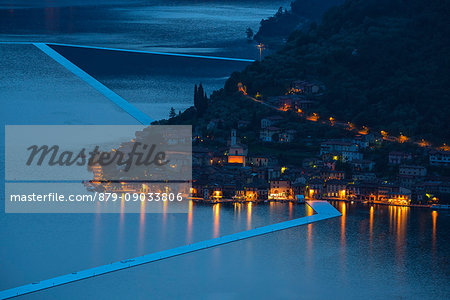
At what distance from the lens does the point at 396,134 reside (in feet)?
61.2

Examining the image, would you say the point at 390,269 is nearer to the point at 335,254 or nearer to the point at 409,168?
the point at 335,254

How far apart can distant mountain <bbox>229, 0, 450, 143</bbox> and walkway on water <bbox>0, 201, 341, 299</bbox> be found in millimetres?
3477

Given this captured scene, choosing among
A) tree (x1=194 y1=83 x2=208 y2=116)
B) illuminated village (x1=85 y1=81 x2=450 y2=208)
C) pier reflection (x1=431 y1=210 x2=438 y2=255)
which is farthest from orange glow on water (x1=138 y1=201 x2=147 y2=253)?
tree (x1=194 y1=83 x2=208 y2=116)

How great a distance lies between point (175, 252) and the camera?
43.2ft

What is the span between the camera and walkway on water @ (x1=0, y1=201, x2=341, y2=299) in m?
11.8

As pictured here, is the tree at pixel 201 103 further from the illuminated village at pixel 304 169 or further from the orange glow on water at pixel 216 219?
the orange glow on water at pixel 216 219

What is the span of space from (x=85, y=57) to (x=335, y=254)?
13882 millimetres

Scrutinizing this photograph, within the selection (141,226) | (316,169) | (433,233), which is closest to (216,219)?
(141,226)

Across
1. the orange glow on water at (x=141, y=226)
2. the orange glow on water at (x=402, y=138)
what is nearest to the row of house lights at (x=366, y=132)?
the orange glow on water at (x=402, y=138)

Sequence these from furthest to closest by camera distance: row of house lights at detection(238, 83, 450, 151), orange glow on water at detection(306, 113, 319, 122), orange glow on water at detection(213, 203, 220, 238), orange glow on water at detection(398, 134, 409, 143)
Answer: orange glow on water at detection(306, 113, 319, 122), orange glow on water at detection(398, 134, 409, 143), row of house lights at detection(238, 83, 450, 151), orange glow on water at detection(213, 203, 220, 238)

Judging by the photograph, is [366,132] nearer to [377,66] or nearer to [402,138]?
[402,138]

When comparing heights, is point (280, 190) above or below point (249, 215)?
above

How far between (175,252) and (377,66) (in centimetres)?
941

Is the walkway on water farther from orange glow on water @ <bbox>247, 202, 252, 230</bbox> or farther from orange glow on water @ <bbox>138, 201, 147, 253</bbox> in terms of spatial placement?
orange glow on water @ <bbox>138, 201, 147, 253</bbox>
